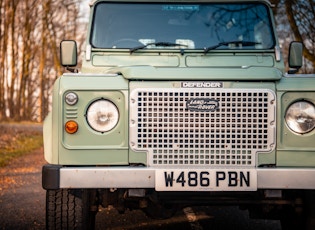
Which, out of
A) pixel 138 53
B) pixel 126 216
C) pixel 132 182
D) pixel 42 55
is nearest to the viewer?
pixel 132 182

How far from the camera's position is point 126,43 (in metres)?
5.16

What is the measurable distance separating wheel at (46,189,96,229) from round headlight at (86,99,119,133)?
53cm

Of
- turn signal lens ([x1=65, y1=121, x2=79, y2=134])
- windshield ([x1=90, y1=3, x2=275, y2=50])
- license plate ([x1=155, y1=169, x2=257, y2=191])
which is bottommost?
license plate ([x1=155, y1=169, x2=257, y2=191])

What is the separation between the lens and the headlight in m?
3.86

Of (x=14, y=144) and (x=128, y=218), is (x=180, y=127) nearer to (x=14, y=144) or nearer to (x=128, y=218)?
(x=128, y=218)

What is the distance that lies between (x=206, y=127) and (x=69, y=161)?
97 centimetres

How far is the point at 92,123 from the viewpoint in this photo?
385cm

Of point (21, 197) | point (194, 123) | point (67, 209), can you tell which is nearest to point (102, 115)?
point (194, 123)

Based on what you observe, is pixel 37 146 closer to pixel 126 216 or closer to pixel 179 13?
pixel 126 216

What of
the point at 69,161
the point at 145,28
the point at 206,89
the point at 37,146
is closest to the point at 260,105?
the point at 206,89

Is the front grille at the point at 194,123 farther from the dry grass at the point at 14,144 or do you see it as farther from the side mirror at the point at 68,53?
A: the dry grass at the point at 14,144

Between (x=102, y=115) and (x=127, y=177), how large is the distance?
49 cm

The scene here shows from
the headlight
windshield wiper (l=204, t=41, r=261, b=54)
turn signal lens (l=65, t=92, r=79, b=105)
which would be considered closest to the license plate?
the headlight

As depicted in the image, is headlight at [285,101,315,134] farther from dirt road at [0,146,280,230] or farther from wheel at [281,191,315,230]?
dirt road at [0,146,280,230]
